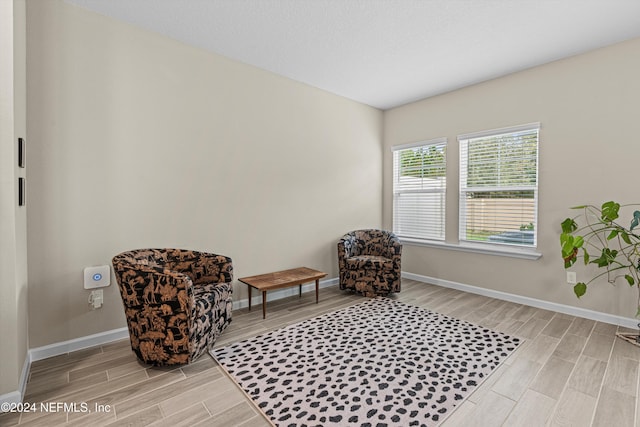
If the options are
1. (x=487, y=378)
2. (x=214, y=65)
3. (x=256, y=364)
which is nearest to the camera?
(x=487, y=378)

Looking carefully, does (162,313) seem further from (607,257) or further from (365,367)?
(607,257)

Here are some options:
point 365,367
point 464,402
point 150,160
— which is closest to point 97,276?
point 150,160

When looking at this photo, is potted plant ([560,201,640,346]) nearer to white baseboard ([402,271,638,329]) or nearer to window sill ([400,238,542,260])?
white baseboard ([402,271,638,329])

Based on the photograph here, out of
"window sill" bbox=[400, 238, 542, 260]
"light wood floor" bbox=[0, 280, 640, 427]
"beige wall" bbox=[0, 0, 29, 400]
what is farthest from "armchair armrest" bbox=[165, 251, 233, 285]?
"window sill" bbox=[400, 238, 542, 260]

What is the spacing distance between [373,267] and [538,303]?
197 cm

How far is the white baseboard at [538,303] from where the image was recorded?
3.06 meters

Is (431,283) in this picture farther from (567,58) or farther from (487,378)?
(567,58)

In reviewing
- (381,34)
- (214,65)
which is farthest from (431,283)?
(214,65)

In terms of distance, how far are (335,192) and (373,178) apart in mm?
942

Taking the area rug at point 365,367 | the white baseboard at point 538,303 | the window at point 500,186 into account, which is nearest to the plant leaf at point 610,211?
the window at point 500,186

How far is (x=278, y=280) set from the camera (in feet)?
11.3

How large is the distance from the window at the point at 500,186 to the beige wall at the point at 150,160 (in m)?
2.03

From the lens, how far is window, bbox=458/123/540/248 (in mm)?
3695

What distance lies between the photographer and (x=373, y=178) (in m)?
5.18
